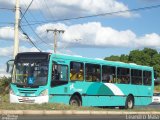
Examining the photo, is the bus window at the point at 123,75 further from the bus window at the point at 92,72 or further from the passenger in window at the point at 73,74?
the passenger in window at the point at 73,74

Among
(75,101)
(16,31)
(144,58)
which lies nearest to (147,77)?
(75,101)

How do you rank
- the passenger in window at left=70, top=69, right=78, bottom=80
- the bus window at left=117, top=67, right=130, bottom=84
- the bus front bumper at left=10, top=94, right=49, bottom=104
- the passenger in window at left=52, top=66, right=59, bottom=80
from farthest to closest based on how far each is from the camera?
the bus window at left=117, top=67, right=130, bottom=84 < the passenger in window at left=70, top=69, right=78, bottom=80 < the passenger in window at left=52, top=66, right=59, bottom=80 < the bus front bumper at left=10, top=94, right=49, bottom=104

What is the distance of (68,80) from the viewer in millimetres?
25453

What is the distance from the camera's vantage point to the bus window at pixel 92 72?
27.1m

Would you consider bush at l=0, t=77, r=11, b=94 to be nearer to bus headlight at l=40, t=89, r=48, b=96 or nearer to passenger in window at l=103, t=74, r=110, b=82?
passenger in window at l=103, t=74, r=110, b=82

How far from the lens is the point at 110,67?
29297mm

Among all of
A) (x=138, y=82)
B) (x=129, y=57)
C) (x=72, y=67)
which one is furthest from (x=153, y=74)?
(x=129, y=57)

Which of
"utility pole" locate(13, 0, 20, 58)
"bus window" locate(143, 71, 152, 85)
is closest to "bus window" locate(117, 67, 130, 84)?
"bus window" locate(143, 71, 152, 85)

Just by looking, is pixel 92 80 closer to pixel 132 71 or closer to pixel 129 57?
pixel 132 71

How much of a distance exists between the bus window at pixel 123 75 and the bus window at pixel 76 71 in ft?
13.8

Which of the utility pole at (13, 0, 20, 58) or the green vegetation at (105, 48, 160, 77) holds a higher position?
the green vegetation at (105, 48, 160, 77)

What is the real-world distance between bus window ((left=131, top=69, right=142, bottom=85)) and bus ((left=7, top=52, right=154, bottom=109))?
468 millimetres

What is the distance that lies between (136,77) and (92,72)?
18.2 ft

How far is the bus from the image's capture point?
24.4 meters
